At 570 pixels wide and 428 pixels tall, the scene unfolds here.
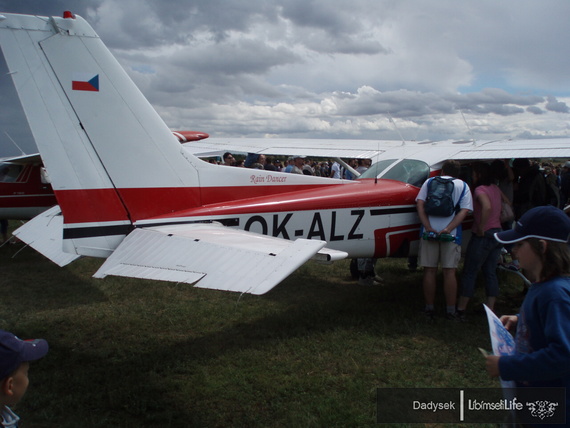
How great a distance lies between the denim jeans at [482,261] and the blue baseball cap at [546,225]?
356 cm

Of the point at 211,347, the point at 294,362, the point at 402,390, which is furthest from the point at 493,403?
the point at 211,347

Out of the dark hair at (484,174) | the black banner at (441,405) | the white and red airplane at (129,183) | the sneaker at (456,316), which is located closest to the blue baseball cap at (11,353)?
the white and red airplane at (129,183)

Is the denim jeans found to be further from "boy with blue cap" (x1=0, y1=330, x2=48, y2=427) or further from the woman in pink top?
"boy with blue cap" (x1=0, y1=330, x2=48, y2=427)

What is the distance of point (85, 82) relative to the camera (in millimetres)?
4121

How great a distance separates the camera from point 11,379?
1.53 m

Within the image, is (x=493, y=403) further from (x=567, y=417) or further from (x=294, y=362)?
(x=567, y=417)

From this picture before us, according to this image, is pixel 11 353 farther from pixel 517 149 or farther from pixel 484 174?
pixel 517 149

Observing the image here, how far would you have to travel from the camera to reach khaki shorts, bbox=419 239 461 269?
520cm

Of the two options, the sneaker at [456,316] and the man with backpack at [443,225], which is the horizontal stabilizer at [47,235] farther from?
the sneaker at [456,316]

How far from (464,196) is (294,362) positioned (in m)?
2.64

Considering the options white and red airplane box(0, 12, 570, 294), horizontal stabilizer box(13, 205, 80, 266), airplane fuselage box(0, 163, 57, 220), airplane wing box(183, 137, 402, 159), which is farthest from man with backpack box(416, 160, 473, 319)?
airplane fuselage box(0, 163, 57, 220)

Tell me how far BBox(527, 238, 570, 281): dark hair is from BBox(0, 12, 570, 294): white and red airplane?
1.40 metres

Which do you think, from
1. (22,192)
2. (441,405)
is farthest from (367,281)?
(22,192)

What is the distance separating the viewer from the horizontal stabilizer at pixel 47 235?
478 centimetres
